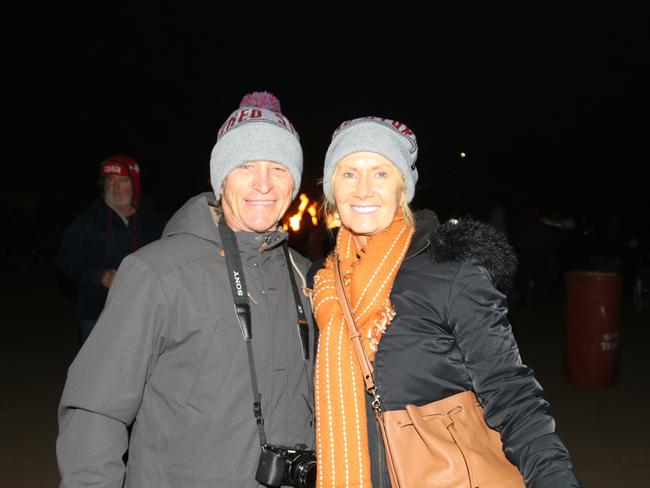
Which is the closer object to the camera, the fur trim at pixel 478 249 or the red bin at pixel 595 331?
the fur trim at pixel 478 249

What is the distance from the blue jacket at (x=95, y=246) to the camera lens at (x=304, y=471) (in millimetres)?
3194

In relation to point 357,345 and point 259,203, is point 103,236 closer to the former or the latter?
point 259,203

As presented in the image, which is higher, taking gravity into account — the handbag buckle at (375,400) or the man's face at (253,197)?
the man's face at (253,197)

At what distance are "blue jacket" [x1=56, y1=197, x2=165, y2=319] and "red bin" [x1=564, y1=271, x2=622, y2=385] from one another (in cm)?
545

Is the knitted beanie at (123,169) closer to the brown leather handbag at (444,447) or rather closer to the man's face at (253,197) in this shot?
the man's face at (253,197)

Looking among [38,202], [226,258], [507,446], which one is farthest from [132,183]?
[38,202]

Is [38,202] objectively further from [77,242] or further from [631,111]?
[77,242]

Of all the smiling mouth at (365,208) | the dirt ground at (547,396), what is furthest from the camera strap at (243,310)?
the dirt ground at (547,396)

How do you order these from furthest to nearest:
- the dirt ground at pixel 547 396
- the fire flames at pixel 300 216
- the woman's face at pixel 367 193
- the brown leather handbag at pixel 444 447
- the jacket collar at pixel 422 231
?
1. the fire flames at pixel 300 216
2. the dirt ground at pixel 547 396
3. the woman's face at pixel 367 193
4. the jacket collar at pixel 422 231
5. the brown leather handbag at pixel 444 447

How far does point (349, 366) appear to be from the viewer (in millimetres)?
2457

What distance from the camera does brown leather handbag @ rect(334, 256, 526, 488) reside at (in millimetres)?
2225

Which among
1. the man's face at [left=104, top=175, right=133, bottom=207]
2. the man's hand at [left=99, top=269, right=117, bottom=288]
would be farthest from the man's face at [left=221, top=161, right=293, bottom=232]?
the man's face at [left=104, top=175, right=133, bottom=207]

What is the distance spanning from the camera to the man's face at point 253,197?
8.46 feet

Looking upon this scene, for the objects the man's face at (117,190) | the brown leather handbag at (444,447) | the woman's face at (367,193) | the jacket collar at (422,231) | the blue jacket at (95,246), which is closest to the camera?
the brown leather handbag at (444,447)
